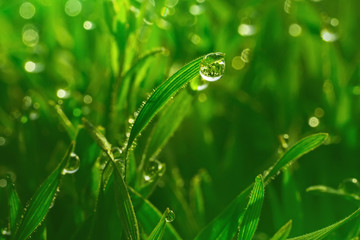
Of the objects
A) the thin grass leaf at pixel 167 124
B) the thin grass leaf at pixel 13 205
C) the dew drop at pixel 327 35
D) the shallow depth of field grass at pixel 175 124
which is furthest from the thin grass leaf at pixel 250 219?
the dew drop at pixel 327 35

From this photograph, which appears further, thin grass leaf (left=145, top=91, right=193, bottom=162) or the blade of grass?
thin grass leaf (left=145, top=91, right=193, bottom=162)

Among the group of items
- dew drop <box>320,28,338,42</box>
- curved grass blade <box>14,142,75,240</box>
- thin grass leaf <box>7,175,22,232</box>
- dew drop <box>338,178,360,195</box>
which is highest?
dew drop <box>320,28,338,42</box>

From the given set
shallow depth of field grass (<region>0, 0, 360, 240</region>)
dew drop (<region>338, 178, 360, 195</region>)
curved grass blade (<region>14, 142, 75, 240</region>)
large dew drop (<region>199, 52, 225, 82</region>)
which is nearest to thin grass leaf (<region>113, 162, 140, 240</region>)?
shallow depth of field grass (<region>0, 0, 360, 240</region>)

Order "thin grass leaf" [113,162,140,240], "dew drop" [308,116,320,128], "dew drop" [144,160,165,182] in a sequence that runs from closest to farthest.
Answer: "thin grass leaf" [113,162,140,240], "dew drop" [144,160,165,182], "dew drop" [308,116,320,128]

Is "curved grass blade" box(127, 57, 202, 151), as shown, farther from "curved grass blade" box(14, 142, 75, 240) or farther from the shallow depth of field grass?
"curved grass blade" box(14, 142, 75, 240)

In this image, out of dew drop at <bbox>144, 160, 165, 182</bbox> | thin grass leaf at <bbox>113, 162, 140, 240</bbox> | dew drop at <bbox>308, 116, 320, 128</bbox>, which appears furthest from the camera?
dew drop at <bbox>308, 116, 320, 128</bbox>

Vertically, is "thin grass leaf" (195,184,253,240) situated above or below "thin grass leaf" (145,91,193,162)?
below

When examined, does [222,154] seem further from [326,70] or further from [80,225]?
[80,225]

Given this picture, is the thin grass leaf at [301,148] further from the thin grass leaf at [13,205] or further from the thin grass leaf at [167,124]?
the thin grass leaf at [13,205]
